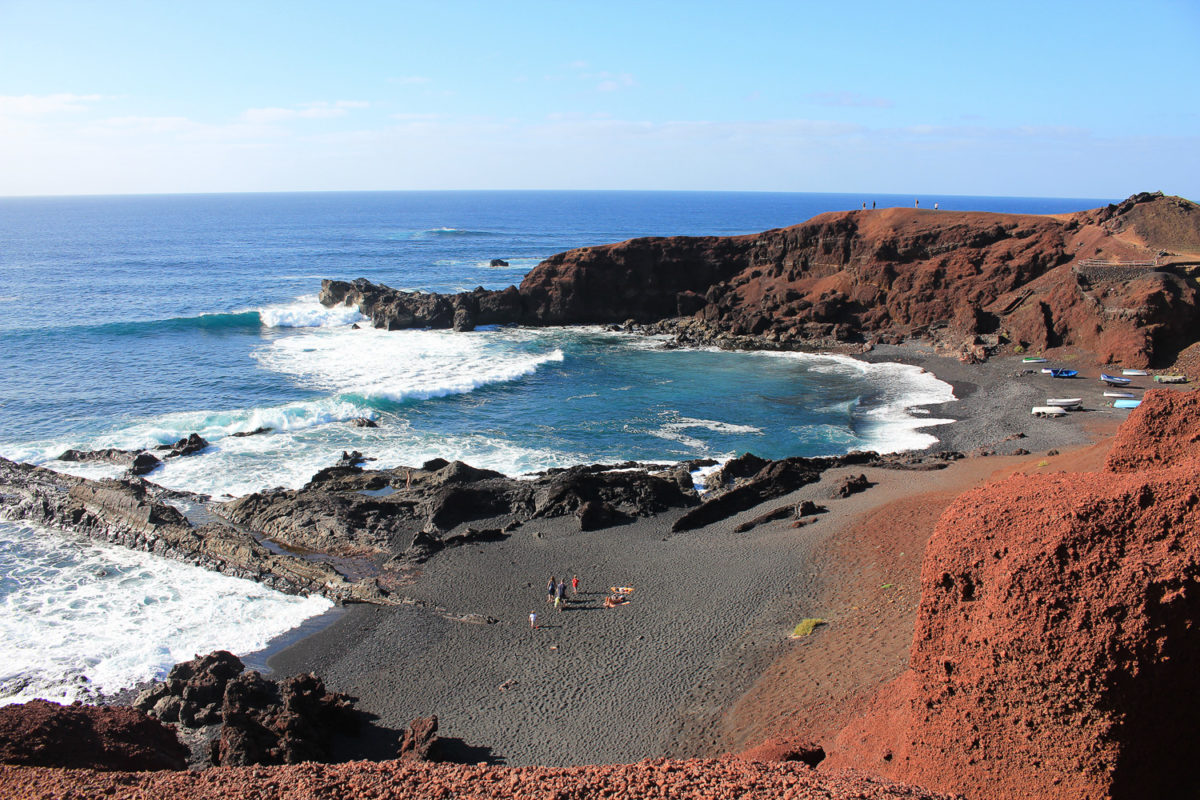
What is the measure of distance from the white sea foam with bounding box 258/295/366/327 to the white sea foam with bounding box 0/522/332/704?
39542 millimetres

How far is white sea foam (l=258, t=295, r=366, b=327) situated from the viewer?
6172 centimetres

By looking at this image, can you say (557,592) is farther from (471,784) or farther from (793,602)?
(471,784)

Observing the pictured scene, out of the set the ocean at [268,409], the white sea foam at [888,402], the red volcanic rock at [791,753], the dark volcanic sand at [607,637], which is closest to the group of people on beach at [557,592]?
the dark volcanic sand at [607,637]

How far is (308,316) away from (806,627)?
5525 centimetres

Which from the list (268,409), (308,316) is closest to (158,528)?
(268,409)

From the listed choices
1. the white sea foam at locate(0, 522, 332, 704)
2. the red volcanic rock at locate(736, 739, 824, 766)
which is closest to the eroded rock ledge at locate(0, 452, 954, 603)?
the white sea foam at locate(0, 522, 332, 704)

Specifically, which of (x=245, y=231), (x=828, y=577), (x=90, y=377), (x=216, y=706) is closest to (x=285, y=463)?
(x=216, y=706)

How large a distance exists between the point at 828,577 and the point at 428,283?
6755 centimetres

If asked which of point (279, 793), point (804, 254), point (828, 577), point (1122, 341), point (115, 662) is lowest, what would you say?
point (115, 662)

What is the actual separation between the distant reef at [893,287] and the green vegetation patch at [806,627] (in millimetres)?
33715

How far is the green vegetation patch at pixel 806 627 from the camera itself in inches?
686

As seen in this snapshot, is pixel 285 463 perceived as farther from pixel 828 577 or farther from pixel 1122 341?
pixel 1122 341

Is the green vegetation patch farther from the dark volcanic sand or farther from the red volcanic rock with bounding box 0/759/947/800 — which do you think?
the red volcanic rock with bounding box 0/759/947/800

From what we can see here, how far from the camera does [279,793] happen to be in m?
8.24
